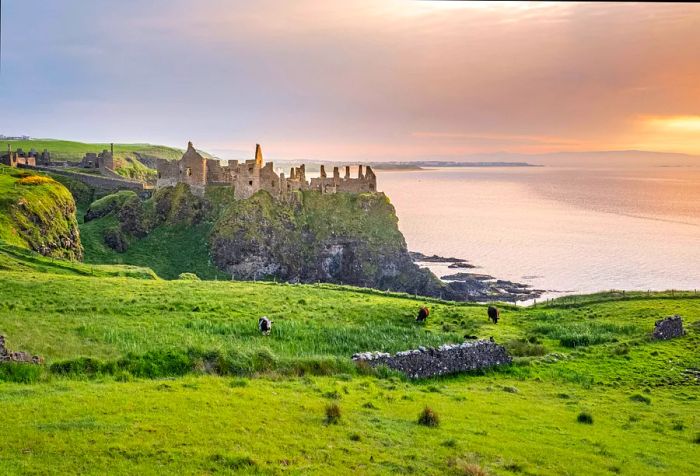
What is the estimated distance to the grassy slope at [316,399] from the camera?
1334 centimetres

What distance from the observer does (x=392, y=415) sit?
1733 cm

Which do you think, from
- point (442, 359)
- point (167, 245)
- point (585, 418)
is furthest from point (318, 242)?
point (585, 418)

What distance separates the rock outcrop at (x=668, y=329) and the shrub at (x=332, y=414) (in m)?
22.9

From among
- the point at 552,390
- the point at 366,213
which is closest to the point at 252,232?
the point at 366,213

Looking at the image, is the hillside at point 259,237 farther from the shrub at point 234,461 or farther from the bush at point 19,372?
the shrub at point 234,461

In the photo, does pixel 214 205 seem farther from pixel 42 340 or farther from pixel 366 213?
pixel 42 340

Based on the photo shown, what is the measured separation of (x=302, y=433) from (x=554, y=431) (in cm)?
759

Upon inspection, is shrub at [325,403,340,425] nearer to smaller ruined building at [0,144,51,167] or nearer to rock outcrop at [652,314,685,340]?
rock outcrop at [652,314,685,340]

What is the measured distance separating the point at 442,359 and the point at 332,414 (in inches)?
371

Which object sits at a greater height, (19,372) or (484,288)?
(19,372)

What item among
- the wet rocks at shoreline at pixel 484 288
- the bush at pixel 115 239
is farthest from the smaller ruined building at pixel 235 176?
the wet rocks at shoreline at pixel 484 288

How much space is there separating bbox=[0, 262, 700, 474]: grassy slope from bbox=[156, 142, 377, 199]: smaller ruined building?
Answer: 4845 centimetres

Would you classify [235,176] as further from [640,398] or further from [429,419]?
[429,419]

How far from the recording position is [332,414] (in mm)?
16047
